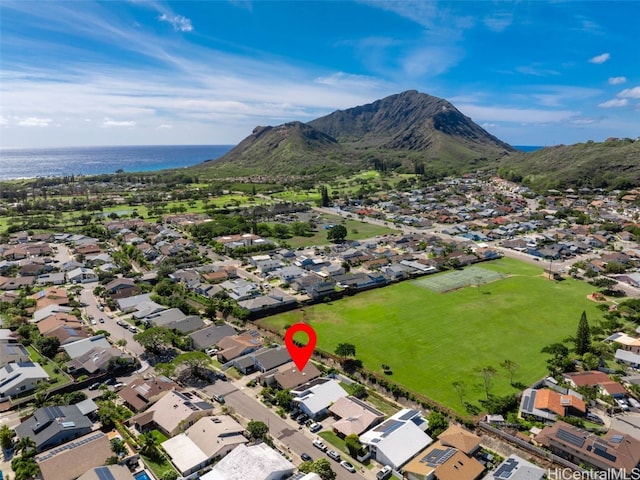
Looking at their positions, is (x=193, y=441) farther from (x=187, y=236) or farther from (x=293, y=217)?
(x=293, y=217)

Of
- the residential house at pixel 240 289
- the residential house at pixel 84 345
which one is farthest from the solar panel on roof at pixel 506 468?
the residential house at pixel 240 289

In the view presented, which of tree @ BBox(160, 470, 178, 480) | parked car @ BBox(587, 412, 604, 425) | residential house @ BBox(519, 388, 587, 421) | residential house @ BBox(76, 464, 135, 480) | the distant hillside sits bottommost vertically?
tree @ BBox(160, 470, 178, 480)

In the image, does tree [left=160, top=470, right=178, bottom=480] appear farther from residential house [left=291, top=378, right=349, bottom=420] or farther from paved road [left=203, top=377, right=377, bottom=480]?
residential house [left=291, top=378, right=349, bottom=420]

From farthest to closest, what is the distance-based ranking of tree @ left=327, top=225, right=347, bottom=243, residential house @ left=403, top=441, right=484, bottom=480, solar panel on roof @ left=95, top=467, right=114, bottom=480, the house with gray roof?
tree @ left=327, top=225, right=347, bottom=243 → the house with gray roof → residential house @ left=403, top=441, right=484, bottom=480 → solar panel on roof @ left=95, top=467, right=114, bottom=480

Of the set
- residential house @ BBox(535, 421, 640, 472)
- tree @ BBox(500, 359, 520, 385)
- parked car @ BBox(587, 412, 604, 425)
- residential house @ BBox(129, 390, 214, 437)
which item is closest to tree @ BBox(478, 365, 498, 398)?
tree @ BBox(500, 359, 520, 385)

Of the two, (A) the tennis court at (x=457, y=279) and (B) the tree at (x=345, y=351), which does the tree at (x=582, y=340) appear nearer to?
(A) the tennis court at (x=457, y=279)

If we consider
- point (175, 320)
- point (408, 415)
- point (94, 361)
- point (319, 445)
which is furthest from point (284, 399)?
point (175, 320)
